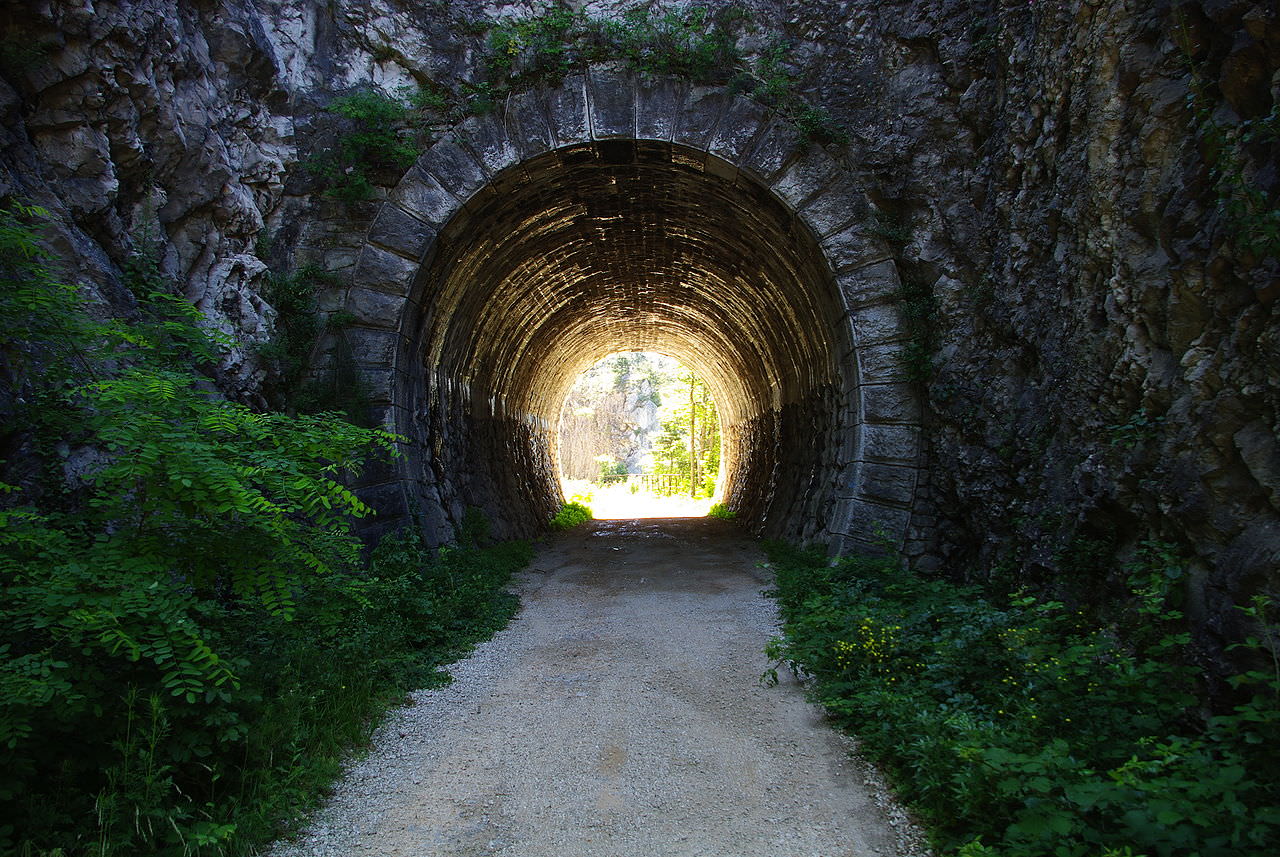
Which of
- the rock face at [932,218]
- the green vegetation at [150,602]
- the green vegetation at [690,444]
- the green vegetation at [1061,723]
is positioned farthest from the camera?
the green vegetation at [690,444]

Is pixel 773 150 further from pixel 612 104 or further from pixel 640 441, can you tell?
pixel 640 441

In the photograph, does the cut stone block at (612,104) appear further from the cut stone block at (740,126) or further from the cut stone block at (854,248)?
the cut stone block at (854,248)

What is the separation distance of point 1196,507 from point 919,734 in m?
1.80

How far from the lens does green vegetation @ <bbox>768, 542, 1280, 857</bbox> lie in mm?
2529

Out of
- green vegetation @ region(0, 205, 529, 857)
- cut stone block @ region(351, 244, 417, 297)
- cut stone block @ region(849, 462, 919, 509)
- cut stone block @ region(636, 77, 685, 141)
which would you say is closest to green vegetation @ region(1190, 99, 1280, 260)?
cut stone block @ region(849, 462, 919, 509)

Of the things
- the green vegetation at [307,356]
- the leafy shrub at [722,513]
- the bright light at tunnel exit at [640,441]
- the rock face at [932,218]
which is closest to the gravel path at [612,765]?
the rock face at [932,218]

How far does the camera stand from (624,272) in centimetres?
1292

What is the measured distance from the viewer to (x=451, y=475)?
9.72m

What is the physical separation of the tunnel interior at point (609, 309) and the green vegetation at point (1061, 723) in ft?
11.8

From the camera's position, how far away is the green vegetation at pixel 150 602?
2.78 m

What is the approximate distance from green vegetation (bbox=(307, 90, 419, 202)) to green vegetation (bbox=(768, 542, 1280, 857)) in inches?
243

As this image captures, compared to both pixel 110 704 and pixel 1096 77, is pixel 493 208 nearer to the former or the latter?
pixel 1096 77

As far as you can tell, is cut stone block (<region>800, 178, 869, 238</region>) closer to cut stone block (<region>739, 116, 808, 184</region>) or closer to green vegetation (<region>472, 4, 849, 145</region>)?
cut stone block (<region>739, 116, 808, 184</region>)

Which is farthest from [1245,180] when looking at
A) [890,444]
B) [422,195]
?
[422,195]
